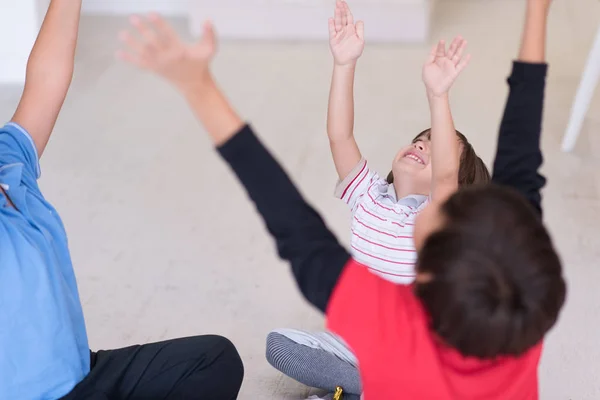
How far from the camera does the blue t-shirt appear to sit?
1053mm

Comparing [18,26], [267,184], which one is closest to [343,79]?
[267,184]

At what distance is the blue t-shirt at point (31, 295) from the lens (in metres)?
1.05

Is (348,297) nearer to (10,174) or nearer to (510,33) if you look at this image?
(10,174)

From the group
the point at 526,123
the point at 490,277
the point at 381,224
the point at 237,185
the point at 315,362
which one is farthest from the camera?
the point at 237,185

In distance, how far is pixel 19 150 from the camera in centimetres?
115

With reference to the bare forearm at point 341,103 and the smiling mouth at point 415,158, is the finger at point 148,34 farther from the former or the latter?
the smiling mouth at point 415,158

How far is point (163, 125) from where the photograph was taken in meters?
2.65

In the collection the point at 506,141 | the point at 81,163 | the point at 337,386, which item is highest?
the point at 506,141

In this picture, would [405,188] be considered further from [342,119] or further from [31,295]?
[31,295]

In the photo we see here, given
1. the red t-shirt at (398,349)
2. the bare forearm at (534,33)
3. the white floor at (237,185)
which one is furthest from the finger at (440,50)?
the white floor at (237,185)

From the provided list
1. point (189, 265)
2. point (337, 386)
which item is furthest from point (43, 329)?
point (189, 265)

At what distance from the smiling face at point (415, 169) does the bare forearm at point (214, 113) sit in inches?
21.5

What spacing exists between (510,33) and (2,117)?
7.12ft

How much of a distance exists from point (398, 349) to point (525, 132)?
38 centimetres
